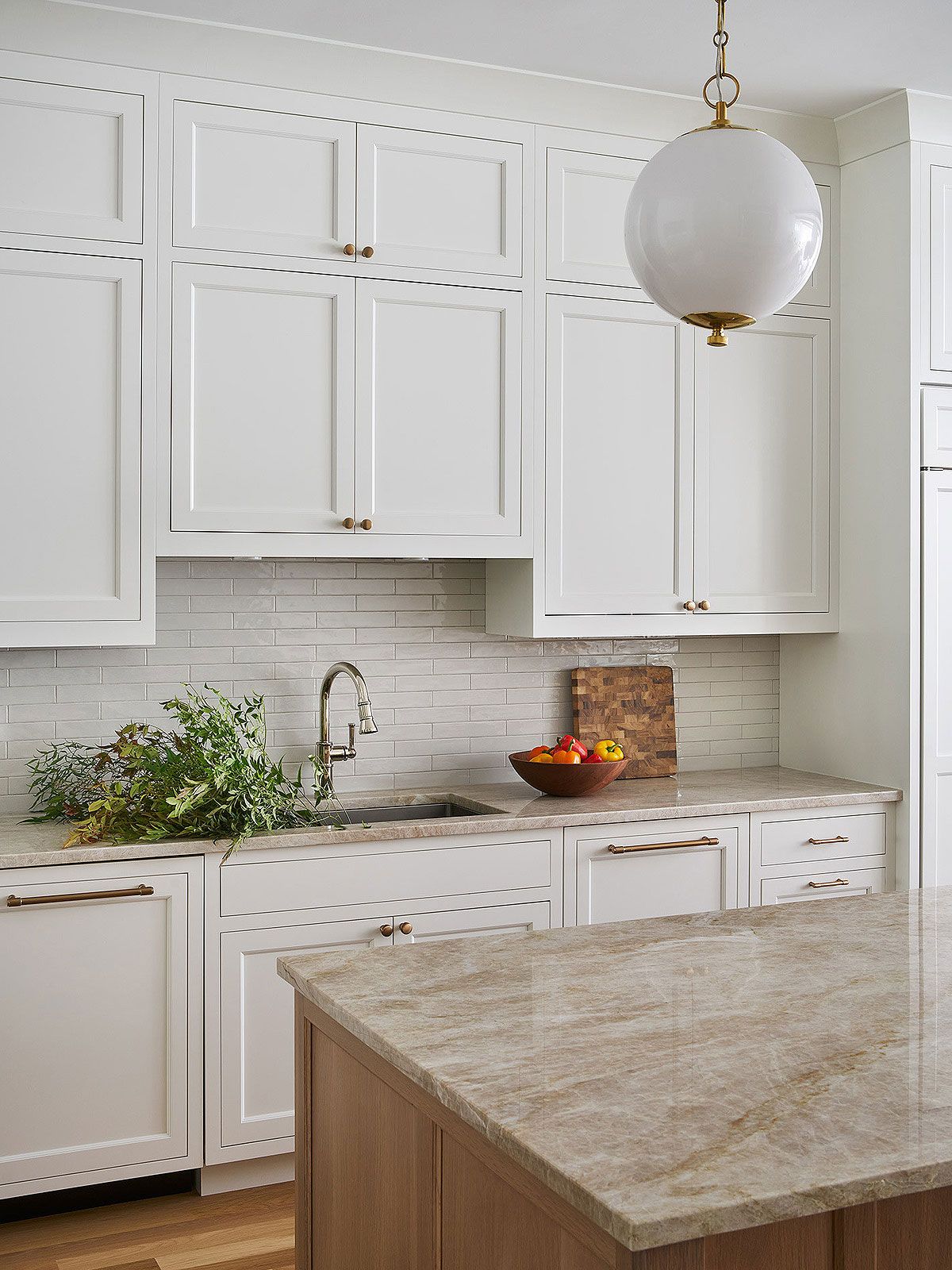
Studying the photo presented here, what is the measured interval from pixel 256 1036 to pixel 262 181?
214 centimetres

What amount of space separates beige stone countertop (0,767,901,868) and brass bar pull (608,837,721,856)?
0.24 ft

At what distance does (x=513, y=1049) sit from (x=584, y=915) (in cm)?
187

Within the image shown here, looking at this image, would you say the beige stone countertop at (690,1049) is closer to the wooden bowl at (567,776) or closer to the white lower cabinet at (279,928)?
the white lower cabinet at (279,928)

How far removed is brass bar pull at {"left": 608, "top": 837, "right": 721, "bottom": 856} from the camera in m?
3.39

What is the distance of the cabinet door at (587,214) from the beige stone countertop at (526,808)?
1.48 meters

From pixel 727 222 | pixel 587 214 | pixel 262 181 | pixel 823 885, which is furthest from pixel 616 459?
pixel 727 222

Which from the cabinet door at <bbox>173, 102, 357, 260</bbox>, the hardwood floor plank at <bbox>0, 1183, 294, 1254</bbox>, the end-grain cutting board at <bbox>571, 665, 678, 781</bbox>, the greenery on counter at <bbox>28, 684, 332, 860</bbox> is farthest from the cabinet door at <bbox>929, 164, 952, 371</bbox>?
the hardwood floor plank at <bbox>0, 1183, 294, 1254</bbox>

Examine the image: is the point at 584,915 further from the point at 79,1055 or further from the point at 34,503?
the point at 34,503

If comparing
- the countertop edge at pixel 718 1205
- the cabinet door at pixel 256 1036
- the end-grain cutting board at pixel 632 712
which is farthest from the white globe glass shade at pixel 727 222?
the end-grain cutting board at pixel 632 712

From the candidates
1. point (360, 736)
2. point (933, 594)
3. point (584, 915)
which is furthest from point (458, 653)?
point (933, 594)

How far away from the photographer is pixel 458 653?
385 cm

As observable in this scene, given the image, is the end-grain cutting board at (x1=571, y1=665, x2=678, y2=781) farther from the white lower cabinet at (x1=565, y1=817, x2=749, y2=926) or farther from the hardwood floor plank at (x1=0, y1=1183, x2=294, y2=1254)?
the hardwood floor plank at (x1=0, y1=1183, x2=294, y2=1254)

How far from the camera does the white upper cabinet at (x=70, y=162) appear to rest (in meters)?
2.97

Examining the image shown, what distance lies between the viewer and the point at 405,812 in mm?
3633
